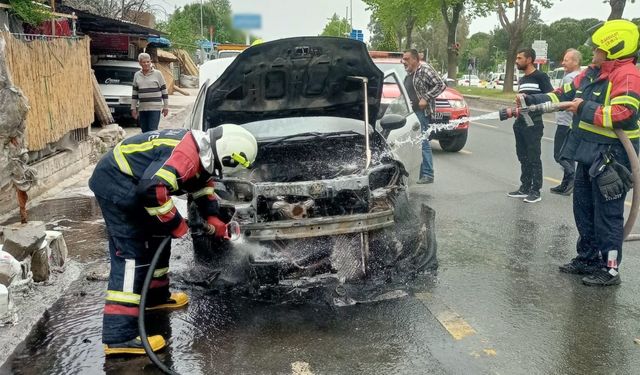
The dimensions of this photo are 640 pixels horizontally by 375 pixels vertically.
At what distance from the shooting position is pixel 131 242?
13.2 ft

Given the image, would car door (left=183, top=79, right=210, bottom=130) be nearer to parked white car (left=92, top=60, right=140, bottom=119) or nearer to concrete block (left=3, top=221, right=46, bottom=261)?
concrete block (left=3, top=221, right=46, bottom=261)

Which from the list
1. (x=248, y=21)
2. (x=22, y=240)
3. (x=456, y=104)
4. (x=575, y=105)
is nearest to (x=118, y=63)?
(x=248, y=21)

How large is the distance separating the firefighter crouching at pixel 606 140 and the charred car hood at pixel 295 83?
6.49 ft

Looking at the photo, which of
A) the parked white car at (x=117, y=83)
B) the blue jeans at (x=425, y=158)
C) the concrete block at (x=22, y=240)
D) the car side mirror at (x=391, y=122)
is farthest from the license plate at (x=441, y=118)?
the parked white car at (x=117, y=83)

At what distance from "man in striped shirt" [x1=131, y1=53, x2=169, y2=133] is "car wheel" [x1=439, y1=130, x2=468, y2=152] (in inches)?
217

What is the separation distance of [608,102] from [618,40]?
0.49 m

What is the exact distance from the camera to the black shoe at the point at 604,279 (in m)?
5.03

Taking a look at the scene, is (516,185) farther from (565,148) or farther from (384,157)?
(384,157)

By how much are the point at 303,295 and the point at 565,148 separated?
2.74 metres

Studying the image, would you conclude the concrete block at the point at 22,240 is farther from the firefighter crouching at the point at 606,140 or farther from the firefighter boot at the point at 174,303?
the firefighter crouching at the point at 606,140

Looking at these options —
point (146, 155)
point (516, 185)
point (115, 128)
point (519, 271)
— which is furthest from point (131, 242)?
→ point (115, 128)

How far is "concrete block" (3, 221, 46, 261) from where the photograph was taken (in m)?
4.79

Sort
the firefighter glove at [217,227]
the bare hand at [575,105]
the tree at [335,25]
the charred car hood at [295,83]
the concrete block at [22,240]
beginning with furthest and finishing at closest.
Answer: the tree at [335,25] → the charred car hood at [295,83] → the bare hand at [575,105] → the concrete block at [22,240] → the firefighter glove at [217,227]

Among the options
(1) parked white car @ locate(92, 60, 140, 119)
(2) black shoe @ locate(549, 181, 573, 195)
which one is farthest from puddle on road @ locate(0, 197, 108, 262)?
(1) parked white car @ locate(92, 60, 140, 119)
